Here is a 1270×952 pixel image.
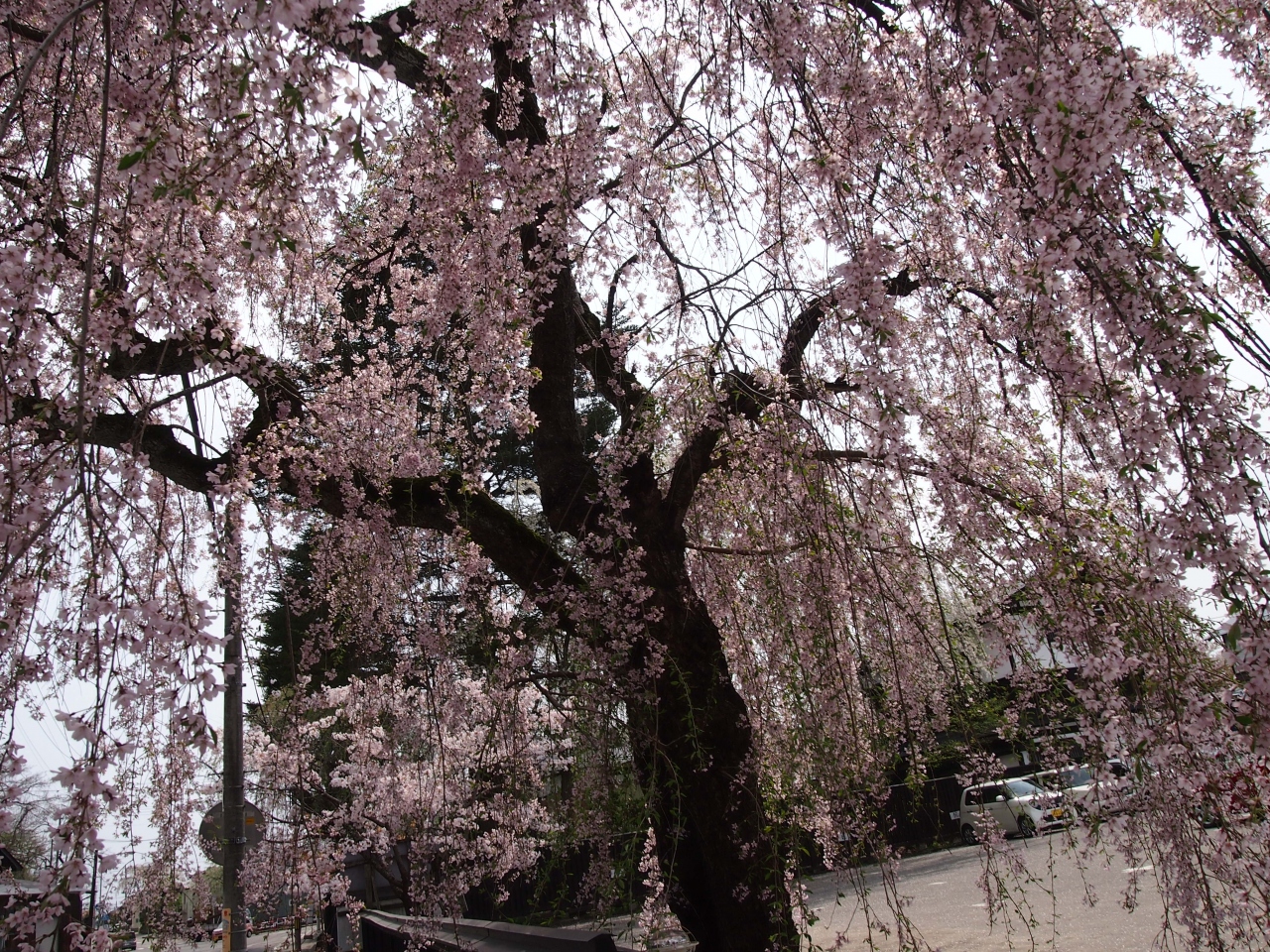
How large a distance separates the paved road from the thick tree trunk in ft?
1.92

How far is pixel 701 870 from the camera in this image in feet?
14.5

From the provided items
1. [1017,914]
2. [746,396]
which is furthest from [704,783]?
[746,396]

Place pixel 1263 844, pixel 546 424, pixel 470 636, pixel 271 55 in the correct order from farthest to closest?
pixel 470 636, pixel 546 424, pixel 1263 844, pixel 271 55

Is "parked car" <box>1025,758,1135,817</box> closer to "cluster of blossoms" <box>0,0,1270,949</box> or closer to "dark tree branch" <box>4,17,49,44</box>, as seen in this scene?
"cluster of blossoms" <box>0,0,1270,949</box>

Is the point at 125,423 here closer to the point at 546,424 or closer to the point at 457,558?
the point at 457,558

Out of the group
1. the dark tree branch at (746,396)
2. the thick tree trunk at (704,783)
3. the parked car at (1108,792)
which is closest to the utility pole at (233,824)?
the thick tree trunk at (704,783)

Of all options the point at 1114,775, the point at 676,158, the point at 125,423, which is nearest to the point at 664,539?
the point at 676,158

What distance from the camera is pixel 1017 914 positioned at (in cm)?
435

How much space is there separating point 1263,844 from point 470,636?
4.09m

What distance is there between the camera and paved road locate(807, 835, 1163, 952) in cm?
607

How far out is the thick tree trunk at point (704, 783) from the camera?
13.3ft

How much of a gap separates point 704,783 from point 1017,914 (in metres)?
1.64

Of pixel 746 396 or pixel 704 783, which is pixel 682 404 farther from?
pixel 704 783

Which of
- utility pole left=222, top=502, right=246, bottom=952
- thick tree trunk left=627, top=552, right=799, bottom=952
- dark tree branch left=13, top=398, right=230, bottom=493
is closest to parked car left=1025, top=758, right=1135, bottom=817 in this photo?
thick tree trunk left=627, top=552, right=799, bottom=952
